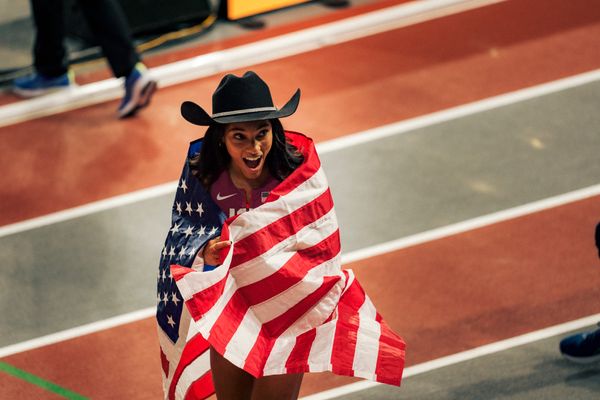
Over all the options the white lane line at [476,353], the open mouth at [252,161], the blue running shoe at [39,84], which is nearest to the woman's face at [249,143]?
the open mouth at [252,161]

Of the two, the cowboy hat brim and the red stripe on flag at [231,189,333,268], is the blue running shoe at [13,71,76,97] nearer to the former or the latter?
the cowboy hat brim

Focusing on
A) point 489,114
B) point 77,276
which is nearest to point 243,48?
point 489,114

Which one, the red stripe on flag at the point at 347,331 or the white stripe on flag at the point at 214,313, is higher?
the white stripe on flag at the point at 214,313

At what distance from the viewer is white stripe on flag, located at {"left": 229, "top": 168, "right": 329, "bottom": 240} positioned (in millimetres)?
5109

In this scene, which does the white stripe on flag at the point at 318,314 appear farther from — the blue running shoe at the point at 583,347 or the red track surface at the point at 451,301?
the blue running shoe at the point at 583,347

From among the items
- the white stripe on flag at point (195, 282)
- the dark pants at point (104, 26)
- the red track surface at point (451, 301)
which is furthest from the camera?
the dark pants at point (104, 26)

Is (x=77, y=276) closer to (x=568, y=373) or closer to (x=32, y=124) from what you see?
(x=32, y=124)

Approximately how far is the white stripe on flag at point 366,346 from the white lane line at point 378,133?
323cm

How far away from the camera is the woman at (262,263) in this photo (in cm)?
512

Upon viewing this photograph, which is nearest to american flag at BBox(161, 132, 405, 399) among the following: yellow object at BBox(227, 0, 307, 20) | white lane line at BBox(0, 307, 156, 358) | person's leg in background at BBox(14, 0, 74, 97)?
white lane line at BBox(0, 307, 156, 358)

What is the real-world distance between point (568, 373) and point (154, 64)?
16.6 feet

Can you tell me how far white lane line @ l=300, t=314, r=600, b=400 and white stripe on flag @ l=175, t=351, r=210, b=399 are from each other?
90 cm

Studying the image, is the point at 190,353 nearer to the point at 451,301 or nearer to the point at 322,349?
Answer: the point at 322,349

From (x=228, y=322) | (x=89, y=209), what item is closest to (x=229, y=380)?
(x=228, y=322)
